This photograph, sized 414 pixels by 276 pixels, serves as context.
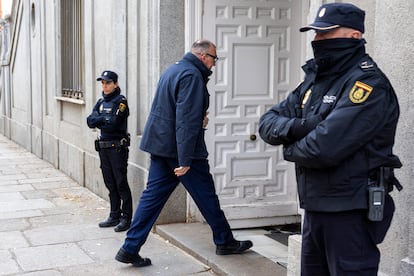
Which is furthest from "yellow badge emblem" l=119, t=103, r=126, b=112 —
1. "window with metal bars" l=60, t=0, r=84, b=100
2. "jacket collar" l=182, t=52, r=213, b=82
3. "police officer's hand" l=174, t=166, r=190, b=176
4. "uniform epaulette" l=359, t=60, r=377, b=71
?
"uniform epaulette" l=359, t=60, r=377, b=71

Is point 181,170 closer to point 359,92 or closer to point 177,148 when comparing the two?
point 177,148

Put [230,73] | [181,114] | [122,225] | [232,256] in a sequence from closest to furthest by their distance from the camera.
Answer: [181,114], [232,256], [230,73], [122,225]

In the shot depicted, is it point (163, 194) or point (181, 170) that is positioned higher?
point (181, 170)

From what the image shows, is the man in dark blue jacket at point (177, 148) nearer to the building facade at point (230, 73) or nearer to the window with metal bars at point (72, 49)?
the building facade at point (230, 73)

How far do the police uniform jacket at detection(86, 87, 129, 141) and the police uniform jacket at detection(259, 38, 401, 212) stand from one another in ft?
12.3

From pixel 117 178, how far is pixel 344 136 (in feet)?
13.8

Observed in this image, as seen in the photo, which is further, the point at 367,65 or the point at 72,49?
the point at 72,49

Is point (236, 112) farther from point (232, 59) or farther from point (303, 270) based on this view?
point (303, 270)

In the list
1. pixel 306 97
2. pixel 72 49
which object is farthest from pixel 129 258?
pixel 72 49

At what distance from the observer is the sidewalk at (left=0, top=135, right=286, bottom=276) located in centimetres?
537

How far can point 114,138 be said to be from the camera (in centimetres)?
663

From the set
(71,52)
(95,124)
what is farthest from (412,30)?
(71,52)

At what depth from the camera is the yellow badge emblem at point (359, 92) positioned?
2.82 m

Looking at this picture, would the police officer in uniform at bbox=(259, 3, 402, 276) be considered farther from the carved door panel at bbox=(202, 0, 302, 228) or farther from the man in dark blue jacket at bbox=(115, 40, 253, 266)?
the carved door panel at bbox=(202, 0, 302, 228)
